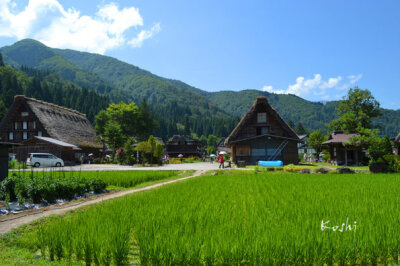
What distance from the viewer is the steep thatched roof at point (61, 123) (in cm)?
3631

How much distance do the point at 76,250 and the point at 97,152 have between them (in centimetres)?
4362

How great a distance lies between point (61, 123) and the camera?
39500mm

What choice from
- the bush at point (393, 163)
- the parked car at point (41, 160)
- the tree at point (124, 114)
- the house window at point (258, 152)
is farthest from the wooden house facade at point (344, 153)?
the tree at point (124, 114)

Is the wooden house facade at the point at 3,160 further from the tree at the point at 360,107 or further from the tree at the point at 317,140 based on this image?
the tree at the point at 317,140

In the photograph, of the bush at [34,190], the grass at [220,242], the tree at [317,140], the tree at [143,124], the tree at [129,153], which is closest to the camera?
the grass at [220,242]

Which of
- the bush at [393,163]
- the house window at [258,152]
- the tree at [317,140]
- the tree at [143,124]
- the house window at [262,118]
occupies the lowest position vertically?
the bush at [393,163]

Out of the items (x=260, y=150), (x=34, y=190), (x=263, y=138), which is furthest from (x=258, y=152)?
(x=34, y=190)

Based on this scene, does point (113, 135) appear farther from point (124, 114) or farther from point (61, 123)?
point (124, 114)

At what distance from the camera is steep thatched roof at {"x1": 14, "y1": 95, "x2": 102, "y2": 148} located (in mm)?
36312

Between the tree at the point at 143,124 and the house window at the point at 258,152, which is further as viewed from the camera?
the tree at the point at 143,124

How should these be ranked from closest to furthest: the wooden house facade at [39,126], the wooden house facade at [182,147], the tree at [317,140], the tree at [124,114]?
1. the wooden house facade at [39,126]
2. the tree at [317,140]
3. the tree at [124,114]
4. the wooden house facade at [182,147]

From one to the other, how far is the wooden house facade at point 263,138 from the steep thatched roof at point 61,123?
23.7m

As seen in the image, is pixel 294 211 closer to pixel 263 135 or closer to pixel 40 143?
pixel 263 135

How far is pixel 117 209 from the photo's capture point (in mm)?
5352
